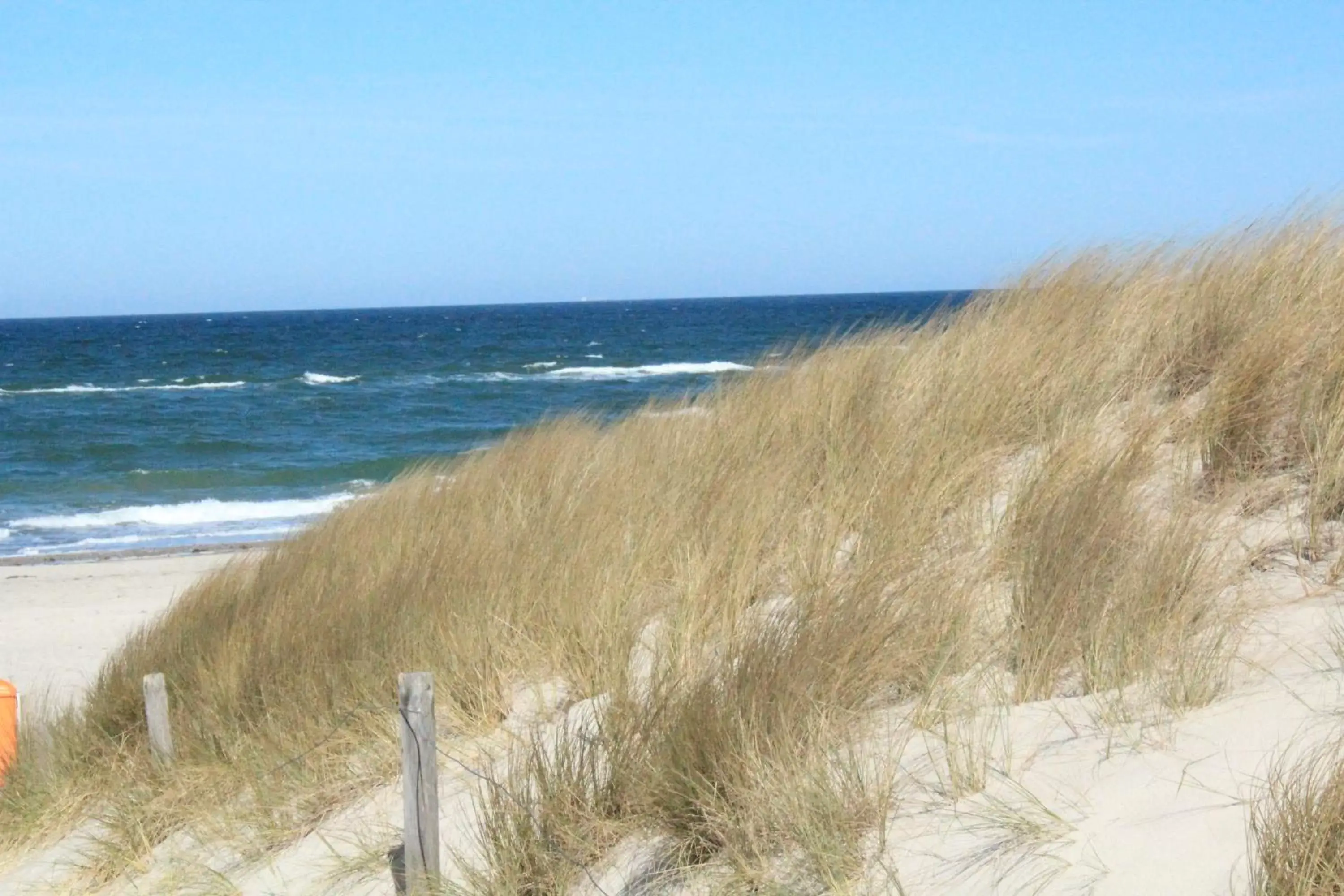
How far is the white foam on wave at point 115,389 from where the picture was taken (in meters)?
36.8

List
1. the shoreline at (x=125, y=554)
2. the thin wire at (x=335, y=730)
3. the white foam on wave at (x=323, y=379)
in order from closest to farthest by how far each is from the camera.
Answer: the thin wire at (x=335, y=730)
the shoreline at (x=125, y=554)
the white foam on wave at (x=323, y=379)

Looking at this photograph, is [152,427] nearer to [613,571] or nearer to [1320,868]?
[613,571]

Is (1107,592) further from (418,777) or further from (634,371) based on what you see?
(634,371)

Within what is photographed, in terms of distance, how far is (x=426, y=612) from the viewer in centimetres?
490

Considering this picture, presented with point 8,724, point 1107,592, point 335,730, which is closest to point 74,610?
point 8,724

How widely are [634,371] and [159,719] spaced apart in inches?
1451

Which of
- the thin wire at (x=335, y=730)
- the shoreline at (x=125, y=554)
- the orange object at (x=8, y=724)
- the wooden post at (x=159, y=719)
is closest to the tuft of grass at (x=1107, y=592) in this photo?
the thin wire at (x=335, y=730)

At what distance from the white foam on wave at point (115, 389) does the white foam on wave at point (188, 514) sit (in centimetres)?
1957

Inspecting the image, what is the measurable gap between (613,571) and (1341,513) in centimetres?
252

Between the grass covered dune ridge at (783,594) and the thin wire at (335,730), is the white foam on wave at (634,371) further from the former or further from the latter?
the thin wire at (335,730)

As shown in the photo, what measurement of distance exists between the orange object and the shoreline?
7.86 meters

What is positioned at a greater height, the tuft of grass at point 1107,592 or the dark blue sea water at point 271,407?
the tuft of grass at point 1107,592

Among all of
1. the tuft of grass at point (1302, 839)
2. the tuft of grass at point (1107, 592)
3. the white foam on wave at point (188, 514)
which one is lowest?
the white foam on wave at point (188, 514)

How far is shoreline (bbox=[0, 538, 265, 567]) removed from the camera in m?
13.9
